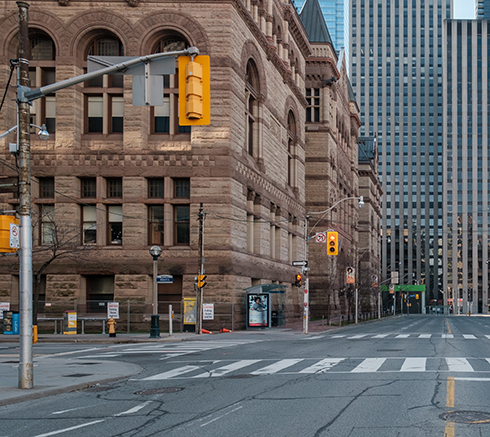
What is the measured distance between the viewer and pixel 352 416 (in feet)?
34.6

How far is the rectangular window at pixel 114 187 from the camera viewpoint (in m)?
40.7

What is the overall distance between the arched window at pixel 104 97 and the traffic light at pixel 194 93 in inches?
1179

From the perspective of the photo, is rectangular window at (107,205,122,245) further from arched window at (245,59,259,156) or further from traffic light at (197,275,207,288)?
arched window at (245,59,259,156)

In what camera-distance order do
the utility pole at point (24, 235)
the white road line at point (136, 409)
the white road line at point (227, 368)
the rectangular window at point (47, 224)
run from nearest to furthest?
the white road line at point (136, 409), the utility pole at point (24, 235), the white road line at point (227, 368), the rectangular window at point (47, 224)

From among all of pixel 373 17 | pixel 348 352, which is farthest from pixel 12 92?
pixel 373 17

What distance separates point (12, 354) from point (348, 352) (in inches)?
466

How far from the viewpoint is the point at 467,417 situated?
404 inches

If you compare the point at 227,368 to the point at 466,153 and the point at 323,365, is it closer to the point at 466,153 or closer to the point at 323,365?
the point at 323,365

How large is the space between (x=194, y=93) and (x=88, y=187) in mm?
30435

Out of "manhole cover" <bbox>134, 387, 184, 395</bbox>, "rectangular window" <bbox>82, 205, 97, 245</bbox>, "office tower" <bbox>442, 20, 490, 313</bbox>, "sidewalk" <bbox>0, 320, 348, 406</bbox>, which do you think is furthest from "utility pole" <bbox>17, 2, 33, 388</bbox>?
"office tower" <bbox>442, 20, 490, 313</bbox>

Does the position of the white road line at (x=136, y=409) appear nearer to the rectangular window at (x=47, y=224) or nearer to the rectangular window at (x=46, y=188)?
the rectangular window at (x=47, y=224)

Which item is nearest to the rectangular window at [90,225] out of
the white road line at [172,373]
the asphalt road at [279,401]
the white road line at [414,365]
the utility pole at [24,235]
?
the asphalt road at [279,401]

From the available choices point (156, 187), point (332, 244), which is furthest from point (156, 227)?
point (332, 244)

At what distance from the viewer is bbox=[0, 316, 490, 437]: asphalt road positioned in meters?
9.84
